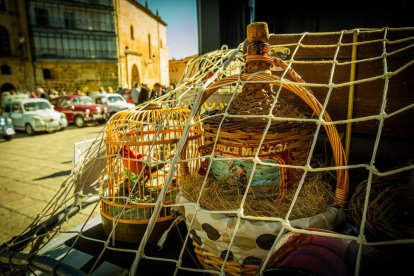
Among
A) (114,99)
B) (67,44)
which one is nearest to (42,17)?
(67,44)

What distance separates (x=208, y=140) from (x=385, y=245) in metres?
0.81

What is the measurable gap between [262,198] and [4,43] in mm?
24974

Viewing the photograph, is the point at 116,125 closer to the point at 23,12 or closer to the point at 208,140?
the point at 208,140

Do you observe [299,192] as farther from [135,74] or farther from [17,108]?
[135,74]

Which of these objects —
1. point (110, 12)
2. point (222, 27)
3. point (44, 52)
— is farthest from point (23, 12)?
point (222, 27)

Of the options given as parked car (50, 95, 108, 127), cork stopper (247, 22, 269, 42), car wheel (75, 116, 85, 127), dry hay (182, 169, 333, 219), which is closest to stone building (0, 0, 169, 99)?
parked car (50, 95, 108, 127)

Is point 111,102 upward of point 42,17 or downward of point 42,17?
downward

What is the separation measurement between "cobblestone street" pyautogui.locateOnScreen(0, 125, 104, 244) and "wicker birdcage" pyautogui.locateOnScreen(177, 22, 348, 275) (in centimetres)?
80

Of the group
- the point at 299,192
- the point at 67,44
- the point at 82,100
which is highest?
the point at 67,44

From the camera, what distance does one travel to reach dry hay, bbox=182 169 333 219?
1.03 m

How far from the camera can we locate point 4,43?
1938cm

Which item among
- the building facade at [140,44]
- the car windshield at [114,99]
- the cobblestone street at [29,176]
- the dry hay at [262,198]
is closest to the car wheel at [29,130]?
the cobblestone street at [29,176]

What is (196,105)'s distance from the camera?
111cm

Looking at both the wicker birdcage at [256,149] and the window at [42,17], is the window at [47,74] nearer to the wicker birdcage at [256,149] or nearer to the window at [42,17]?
the window at [42,17]
